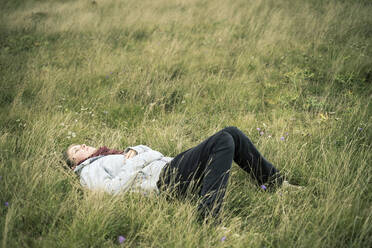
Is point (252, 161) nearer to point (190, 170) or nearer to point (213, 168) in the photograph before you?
point (213, 168)

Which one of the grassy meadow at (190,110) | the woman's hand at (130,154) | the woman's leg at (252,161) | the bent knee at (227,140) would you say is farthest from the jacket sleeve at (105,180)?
the woman's leg at (252,161)

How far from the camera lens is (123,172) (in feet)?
7.64

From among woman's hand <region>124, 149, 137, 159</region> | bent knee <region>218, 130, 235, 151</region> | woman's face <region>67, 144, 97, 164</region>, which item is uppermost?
bent knee <region>218, 130, 235, 151</region>

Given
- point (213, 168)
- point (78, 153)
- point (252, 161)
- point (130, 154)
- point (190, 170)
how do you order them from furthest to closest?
point (78, 153) < point (130, 154) < point (252, 161) < point (190, 170) < point (213, 168)

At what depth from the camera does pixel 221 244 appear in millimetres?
1691

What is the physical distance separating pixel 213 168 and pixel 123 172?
85cm

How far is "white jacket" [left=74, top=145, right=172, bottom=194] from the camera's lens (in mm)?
2191

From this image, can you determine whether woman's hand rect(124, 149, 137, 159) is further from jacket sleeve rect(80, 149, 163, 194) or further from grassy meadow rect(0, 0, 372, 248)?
grassy meadow rect(0, 0, 372, 248)

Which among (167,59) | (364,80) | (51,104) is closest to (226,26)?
(167,59)

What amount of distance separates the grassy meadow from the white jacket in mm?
134

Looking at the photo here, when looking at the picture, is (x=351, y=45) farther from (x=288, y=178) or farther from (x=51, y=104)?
(x=51, y=104)

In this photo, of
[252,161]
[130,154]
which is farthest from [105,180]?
[252,161]

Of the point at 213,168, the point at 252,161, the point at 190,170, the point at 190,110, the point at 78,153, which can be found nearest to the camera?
the point at 213,168

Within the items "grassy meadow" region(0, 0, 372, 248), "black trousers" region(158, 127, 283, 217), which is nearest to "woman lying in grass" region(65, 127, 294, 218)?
"black trousers" region(158, 127, 283, 217)
